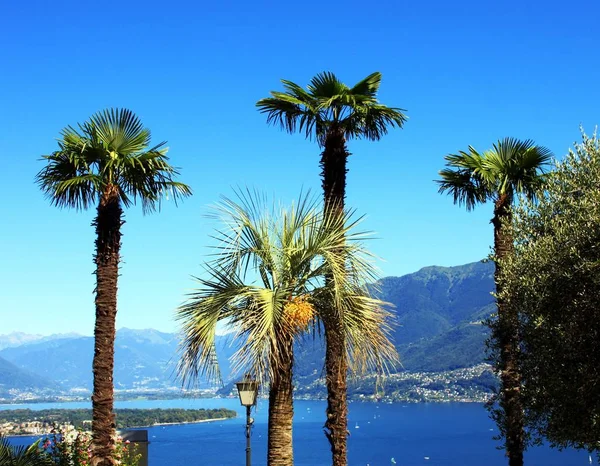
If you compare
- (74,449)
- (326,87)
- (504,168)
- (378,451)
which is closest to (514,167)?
(504,168)

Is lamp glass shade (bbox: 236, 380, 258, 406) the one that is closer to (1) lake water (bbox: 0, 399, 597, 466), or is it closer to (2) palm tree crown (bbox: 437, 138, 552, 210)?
(2) palm tree crown (bbox: 437, 138, 552, 210)

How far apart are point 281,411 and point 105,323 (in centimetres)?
462

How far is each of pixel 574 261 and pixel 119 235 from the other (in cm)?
914

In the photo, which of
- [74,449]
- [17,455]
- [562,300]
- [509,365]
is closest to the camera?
Answer: [17,455]

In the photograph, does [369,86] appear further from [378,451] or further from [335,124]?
[378,451]

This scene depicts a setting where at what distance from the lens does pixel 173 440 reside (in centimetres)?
18538

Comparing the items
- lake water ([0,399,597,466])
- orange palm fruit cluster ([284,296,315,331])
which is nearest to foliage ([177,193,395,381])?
orange palm fruit cluster ([284,296,315,331])

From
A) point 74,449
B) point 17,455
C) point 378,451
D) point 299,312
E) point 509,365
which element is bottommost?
point 378,451

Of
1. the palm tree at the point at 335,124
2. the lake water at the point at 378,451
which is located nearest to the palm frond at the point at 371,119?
the palm tree at the point at 335,124

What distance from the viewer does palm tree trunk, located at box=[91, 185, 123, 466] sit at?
44.8 ft

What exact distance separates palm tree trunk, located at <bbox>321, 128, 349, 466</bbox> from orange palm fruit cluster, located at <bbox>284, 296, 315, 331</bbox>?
0.43 metres

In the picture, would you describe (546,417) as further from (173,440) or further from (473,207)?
(173,440)

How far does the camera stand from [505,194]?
18.8 metres

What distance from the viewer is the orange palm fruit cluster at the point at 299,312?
11.3 metres
